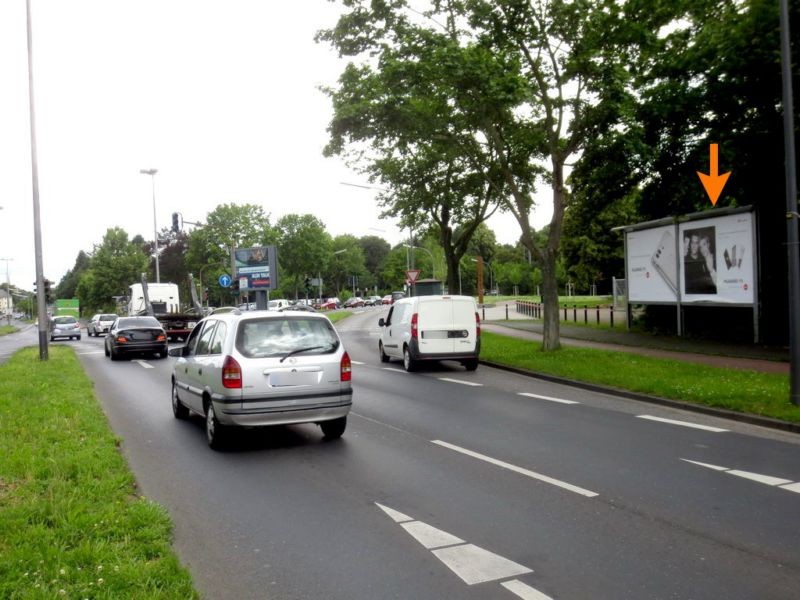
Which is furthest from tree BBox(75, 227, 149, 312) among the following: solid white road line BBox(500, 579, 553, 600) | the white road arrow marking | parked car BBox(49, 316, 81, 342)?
solid white road line BBox(500, 579, 553, 600)

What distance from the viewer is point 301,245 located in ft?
289

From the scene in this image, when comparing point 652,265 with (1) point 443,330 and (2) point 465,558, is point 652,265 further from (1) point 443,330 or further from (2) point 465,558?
(2) point 465,558

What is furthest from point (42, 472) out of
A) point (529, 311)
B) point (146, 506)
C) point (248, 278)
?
point (529, 311)

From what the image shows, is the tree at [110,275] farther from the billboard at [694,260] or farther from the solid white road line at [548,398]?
the solid white road line at [548,398]

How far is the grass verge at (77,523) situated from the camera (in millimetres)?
3936

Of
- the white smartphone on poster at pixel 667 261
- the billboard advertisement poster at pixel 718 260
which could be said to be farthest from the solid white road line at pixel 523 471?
the white smartphone on poster at pixel 667 261

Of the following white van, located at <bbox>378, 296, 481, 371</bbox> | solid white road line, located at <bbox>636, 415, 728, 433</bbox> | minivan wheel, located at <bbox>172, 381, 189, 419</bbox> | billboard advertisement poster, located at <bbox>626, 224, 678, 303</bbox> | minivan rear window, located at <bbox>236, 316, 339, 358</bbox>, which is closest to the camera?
minivan rear window, located at <bbox>236, 316, 339, 358</bbox>

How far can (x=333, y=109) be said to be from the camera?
19938 millimetres

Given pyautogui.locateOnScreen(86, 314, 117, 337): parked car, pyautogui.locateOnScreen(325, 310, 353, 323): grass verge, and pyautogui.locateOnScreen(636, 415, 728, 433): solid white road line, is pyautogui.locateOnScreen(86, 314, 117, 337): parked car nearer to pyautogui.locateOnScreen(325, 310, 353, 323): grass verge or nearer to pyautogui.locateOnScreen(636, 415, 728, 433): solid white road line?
pyautogui.locateOnScreen(325, 310, 353, 323): grass verge

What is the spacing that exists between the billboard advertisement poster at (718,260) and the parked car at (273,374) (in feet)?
46.0

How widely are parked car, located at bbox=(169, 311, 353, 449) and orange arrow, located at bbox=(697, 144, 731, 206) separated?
1301 cm

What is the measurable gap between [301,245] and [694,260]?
7095cm

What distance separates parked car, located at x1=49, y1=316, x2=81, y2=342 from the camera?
41.6 meters

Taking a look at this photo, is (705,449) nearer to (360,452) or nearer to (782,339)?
(360,452)
